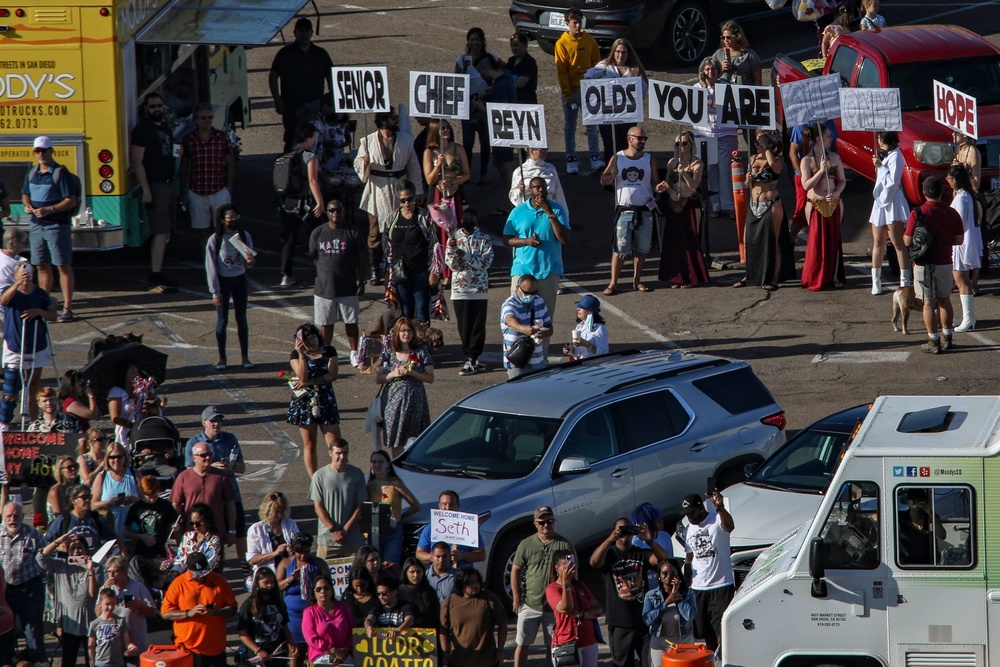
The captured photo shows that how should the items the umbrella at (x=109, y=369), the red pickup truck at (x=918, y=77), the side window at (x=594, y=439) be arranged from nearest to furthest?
the side window at (x=594, y=439) < the umbrella at (x=109, y=369) < the red pickup truck at (x=918, y=77)

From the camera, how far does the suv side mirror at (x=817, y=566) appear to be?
31.7 feet

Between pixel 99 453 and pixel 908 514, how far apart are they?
6.41 metres

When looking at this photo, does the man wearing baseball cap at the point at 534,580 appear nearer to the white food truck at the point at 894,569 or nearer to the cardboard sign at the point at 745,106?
the white food truck at the point at 894,569

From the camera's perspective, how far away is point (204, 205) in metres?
19.7

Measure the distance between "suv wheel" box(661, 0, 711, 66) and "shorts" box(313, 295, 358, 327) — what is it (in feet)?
33.0

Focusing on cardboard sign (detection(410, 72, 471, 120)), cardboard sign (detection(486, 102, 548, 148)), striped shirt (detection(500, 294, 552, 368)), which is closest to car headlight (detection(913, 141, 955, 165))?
cardboard sign (detection(486, 102, 548, 148))

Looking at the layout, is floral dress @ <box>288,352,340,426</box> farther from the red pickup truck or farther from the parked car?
the red pickup truck

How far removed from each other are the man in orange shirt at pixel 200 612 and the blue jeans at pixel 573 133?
40.0 ft

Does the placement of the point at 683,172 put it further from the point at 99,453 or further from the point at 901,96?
the point at 99,453

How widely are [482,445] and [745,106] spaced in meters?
7.87

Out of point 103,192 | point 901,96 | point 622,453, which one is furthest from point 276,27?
point 622,453

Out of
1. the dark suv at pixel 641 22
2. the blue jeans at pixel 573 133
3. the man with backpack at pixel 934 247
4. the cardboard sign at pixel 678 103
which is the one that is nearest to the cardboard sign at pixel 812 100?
the cardboard sign at pixel 678 103

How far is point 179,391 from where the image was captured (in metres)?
16.9

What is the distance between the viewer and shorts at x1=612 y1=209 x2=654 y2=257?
18969mm
